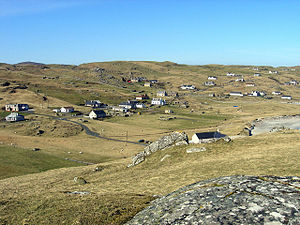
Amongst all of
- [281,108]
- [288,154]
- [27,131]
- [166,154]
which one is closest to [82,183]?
[166,154]

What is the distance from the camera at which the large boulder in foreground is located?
30.2ft

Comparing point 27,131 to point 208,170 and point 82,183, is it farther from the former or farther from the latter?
point 208,170

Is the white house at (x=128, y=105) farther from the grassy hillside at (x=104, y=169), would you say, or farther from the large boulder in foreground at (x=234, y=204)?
the large boulder in foreground at (x=234, y=204)

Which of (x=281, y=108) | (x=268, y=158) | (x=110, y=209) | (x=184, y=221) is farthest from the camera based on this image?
(x=281, y=108)

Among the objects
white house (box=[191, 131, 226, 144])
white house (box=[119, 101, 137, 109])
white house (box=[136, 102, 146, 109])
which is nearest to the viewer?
white house (box=[191, 131, 226, 144])

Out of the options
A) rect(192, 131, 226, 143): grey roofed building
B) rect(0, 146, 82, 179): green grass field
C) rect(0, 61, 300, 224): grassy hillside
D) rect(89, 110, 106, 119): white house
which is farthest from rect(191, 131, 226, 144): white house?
rect(89, 110, 106, 119): white house

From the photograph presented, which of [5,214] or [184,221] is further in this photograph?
[5,214]

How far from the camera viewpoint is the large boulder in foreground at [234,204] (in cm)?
920

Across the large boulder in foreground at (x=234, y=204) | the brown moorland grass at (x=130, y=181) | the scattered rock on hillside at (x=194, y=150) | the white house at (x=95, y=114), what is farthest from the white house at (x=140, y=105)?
the large boulder in foreground at (x=234, y=204)

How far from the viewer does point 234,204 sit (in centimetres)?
1022

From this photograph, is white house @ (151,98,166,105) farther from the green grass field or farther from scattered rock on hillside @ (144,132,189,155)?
scattered rock on hillside @ (144,132,189,155)

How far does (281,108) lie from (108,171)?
16021 centimetres

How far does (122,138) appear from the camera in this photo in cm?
9962

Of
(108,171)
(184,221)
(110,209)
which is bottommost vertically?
(108,171)
